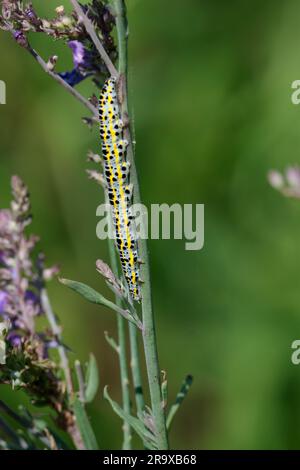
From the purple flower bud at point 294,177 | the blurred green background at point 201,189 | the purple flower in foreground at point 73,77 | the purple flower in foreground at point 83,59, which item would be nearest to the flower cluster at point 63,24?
the purple flower in foreground at point 83,59

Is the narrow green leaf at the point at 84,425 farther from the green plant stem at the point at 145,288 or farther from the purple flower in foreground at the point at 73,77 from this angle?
the purple flower in foreground at the point at 73,77

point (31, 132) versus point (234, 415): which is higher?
point (31, 132)

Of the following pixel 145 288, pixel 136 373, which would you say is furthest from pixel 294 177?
pixel 136 373

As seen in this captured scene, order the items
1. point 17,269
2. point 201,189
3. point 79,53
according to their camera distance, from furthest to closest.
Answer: point 201,189 → point 17,269 → point 79,53

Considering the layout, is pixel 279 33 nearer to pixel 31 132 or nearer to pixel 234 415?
pixel 31 132

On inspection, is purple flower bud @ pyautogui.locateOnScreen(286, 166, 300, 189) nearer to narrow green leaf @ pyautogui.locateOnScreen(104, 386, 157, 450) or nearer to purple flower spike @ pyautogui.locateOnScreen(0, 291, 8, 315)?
narrow green leaf @ pyautogui.locateOnScreen(104, 386, 157, 450)

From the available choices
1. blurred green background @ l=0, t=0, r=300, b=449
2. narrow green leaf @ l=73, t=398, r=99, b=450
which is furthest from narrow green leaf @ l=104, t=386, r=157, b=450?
blurred green background @ l=0, t=0, r=300, b=449

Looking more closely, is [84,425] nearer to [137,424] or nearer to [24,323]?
[137,424]
